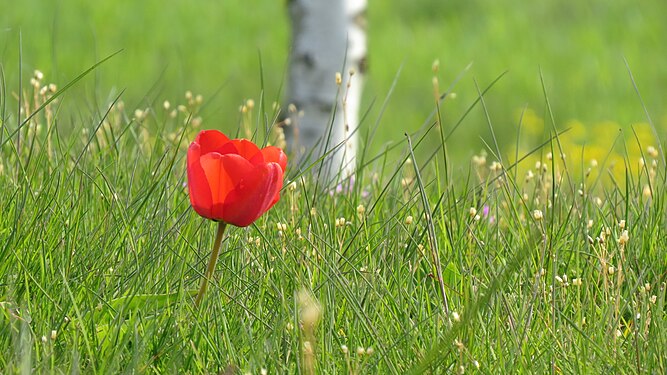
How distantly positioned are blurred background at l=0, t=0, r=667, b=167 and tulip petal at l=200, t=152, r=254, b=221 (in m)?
7.09

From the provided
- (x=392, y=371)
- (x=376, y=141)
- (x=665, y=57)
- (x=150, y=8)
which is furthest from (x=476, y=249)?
(x=150, y=8)

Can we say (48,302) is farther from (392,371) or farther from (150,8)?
(150,8)

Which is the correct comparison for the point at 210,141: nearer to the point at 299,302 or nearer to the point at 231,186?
the point at 231,186

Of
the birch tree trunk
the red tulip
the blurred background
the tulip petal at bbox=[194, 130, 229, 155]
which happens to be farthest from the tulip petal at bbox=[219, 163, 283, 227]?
the blurred background

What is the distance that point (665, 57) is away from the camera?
1088cm

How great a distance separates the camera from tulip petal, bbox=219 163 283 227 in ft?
5.64

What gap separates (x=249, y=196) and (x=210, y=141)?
0.17 m

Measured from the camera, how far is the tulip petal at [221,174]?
5.64 ft

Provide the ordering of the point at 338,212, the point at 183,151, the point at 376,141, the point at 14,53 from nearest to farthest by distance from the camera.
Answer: the point at 338,212
the point at 183,151
the point at 376,141
the point at 14,53

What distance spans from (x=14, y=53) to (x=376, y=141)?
391 cm

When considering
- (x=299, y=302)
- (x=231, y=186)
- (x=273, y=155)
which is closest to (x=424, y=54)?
(x=299, y=302)

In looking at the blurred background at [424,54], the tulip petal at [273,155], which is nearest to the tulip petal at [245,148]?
the tulip petal at [273,155]

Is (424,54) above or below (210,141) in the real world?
below

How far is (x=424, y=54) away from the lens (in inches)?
434
